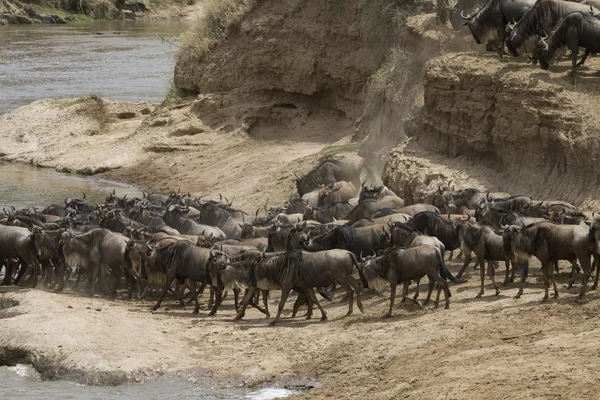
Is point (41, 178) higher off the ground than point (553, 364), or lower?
lower

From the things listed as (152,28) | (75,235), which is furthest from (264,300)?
(152,28)

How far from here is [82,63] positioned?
53375 millimetres

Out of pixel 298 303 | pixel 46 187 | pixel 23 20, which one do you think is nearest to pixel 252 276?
pixel 298 303

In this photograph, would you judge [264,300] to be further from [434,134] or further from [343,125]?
[343,125]

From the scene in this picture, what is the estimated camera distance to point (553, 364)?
1096 cm

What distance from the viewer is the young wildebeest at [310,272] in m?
15.0

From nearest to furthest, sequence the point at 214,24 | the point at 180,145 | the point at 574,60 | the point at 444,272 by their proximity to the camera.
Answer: the point at 444,272 → the point at 574,60 → the point at 180,145 → the point at 214,24

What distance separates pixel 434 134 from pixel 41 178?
13191 mm

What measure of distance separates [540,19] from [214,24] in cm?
1469

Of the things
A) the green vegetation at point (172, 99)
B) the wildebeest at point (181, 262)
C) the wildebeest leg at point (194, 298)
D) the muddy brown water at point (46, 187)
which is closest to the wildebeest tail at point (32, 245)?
the wildebeest at point (181, 262)

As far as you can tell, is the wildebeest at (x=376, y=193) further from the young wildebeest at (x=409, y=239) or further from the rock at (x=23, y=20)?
the rock at (x=23, y=20)

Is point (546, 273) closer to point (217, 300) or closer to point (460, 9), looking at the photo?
point (217, 300)

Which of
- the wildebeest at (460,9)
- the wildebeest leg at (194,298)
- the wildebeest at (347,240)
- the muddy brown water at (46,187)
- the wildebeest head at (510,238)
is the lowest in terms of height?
the muddy brown water at (46,187)

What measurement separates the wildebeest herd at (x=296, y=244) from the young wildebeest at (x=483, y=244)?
0.02m
